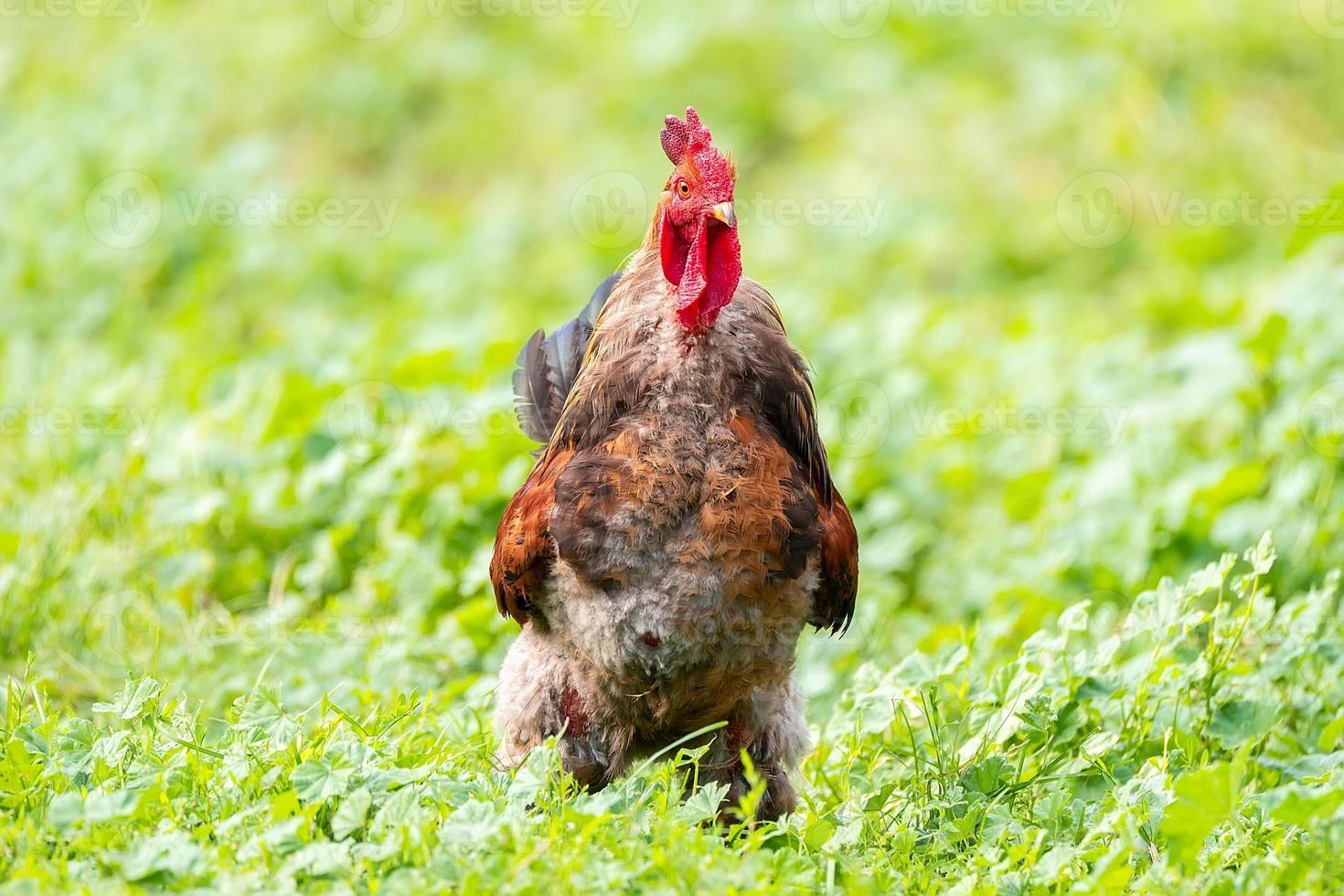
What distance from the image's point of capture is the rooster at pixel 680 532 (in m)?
3.46

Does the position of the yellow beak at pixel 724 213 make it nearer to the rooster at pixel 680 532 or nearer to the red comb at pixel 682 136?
the rooster at pixel 680 532

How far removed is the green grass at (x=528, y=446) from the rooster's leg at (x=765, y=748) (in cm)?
20

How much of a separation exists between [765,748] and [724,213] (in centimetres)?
142

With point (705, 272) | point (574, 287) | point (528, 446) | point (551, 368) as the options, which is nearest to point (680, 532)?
point (705, 272)

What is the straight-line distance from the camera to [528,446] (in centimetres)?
577

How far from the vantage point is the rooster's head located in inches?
141

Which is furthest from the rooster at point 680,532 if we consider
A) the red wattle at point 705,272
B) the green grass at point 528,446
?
the green grass at point 528,446

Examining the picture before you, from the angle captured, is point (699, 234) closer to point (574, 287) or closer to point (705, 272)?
point (705, 272)

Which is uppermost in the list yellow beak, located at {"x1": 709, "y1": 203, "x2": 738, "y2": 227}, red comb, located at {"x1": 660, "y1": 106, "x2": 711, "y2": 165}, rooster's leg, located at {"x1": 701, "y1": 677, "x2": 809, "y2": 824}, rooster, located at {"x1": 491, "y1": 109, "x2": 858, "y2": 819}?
red comb, located at {"x1": 660, "y1": 106, "x2": 711, "y2": 165}

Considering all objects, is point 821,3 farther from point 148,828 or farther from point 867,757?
point 148,828

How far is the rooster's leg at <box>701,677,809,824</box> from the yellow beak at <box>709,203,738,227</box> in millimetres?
1205

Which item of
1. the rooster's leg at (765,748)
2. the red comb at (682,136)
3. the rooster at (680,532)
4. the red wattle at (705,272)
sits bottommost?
the rooster's leg at (765,748)

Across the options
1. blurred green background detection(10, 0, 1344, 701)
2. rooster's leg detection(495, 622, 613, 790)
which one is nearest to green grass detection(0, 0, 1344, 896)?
blurred green background detection(10, 0, 1344, 701)

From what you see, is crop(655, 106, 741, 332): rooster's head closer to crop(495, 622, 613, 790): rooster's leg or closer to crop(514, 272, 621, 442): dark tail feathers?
crop(514, 272, 621, 442): dark tail feathers
